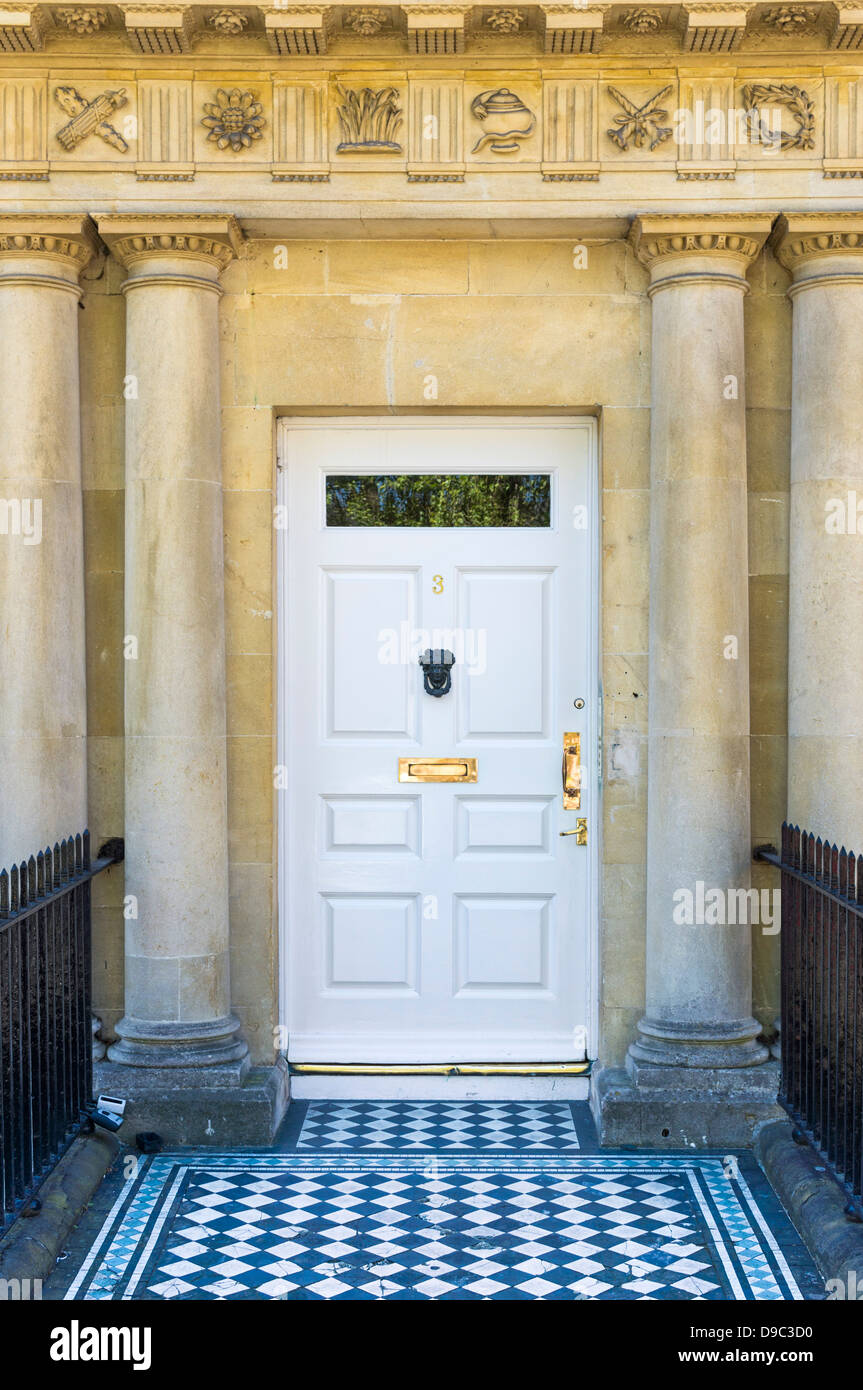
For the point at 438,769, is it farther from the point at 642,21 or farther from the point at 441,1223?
the point at 642,21

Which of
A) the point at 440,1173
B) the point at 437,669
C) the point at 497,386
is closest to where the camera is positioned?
the point at 440,1173

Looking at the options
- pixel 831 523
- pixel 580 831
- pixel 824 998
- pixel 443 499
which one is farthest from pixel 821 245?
pixel 824 998

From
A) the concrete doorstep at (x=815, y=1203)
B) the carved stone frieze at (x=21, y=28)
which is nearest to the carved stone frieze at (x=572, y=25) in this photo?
the carved stone frieze at (x=21, y=28)

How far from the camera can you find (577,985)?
638cm

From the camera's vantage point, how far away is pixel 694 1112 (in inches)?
229

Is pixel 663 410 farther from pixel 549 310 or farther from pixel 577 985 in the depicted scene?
pixel 577 985

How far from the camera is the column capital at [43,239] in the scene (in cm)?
583

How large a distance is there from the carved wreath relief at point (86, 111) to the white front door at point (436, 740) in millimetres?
1400

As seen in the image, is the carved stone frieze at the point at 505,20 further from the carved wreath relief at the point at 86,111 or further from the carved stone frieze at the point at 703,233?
the carved wreath relief at the point at 86,111

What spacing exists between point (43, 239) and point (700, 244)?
8.72ft

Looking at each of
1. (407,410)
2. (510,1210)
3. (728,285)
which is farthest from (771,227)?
(510,1210)

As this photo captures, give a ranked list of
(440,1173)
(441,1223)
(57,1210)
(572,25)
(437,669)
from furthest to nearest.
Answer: (437,669) → (572,25) → (440,1173) → (441,1223) → (57,1210)

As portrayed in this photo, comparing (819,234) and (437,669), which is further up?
(819,234)

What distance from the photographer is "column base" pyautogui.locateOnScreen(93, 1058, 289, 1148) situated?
230 inches
